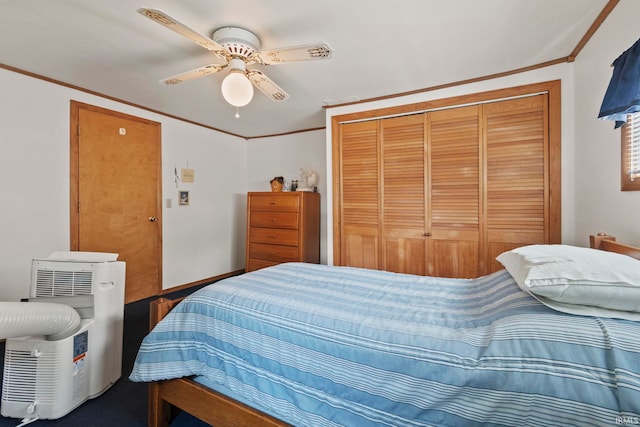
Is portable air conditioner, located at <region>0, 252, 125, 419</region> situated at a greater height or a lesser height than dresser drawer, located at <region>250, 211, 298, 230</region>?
lesser

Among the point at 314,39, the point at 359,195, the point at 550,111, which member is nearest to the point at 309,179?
the point at 359,195

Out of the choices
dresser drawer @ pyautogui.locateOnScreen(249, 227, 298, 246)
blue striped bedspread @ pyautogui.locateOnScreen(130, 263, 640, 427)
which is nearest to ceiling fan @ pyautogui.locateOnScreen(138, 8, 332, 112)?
blue striped bedspread @ pyautogui.locateOnScreen(130, 263, 640, 427)

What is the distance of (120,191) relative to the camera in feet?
10.4

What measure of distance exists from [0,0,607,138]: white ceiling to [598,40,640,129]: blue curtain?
0.59 meters

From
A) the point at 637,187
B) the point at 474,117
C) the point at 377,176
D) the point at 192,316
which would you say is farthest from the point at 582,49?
the point at 192,316

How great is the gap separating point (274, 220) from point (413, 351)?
2.94 meters

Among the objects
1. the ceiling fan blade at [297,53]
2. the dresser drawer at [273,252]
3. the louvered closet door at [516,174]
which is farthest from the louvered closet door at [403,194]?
the ceiling fan blade at [297,53]

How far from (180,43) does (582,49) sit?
9.49ft

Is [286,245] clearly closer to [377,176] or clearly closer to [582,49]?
[377,176]

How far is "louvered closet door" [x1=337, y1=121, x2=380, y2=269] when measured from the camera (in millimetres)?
3088

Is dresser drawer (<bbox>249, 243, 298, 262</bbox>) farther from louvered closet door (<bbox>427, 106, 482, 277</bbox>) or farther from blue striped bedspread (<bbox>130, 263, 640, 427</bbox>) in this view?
blue striped bedspread (<bbox>130, 263, 640, 427</bbox>)

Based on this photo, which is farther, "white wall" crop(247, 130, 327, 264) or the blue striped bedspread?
"white wall" crop(247, 130, 327, 264)

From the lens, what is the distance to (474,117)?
8.63ft

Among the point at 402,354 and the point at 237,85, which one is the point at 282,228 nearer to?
the point at 237,85
